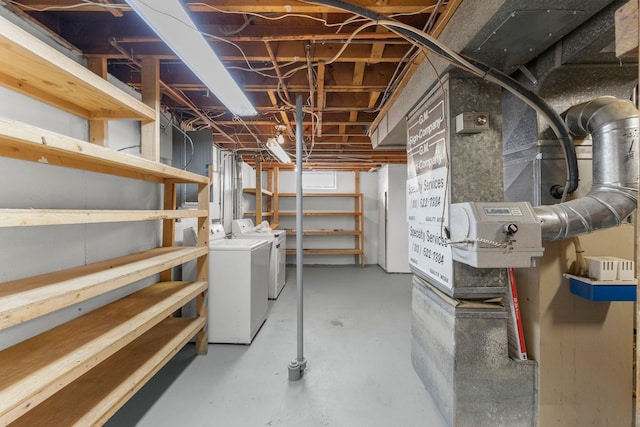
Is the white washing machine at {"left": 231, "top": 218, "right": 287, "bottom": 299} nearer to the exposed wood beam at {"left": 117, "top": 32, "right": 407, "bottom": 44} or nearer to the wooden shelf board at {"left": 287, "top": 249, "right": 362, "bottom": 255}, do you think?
the wooden shelf board at {"left": 287, "top": 249, "right": 362, "bottom": 255}

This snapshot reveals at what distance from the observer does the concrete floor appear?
1650 millimetres

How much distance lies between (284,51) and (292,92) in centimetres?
64

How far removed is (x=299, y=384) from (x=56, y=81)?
2349 millimetres

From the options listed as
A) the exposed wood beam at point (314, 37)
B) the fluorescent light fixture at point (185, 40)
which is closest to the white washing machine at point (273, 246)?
the fluorescent light fixture at point (185, 40)

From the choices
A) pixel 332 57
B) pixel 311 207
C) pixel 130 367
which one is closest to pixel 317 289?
pixel 311 207

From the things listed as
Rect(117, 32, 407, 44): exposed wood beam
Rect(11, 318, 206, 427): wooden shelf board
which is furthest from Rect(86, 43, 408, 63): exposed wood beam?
Rect(11, 318, 206, 427): wooden shelf board

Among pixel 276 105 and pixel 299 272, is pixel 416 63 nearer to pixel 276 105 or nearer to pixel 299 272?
pixel 276 105

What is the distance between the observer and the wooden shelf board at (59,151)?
0.92 m

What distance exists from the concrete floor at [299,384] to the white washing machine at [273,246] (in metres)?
0.71

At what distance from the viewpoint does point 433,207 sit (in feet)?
5.72

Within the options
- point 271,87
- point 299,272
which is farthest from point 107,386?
point 271,87

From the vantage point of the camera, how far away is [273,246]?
3.83m

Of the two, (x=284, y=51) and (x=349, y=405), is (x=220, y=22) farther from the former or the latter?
(x=349, y=405)

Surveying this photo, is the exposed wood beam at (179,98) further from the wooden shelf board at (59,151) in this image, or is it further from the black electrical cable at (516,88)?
the black electrical cable at (516,88)
